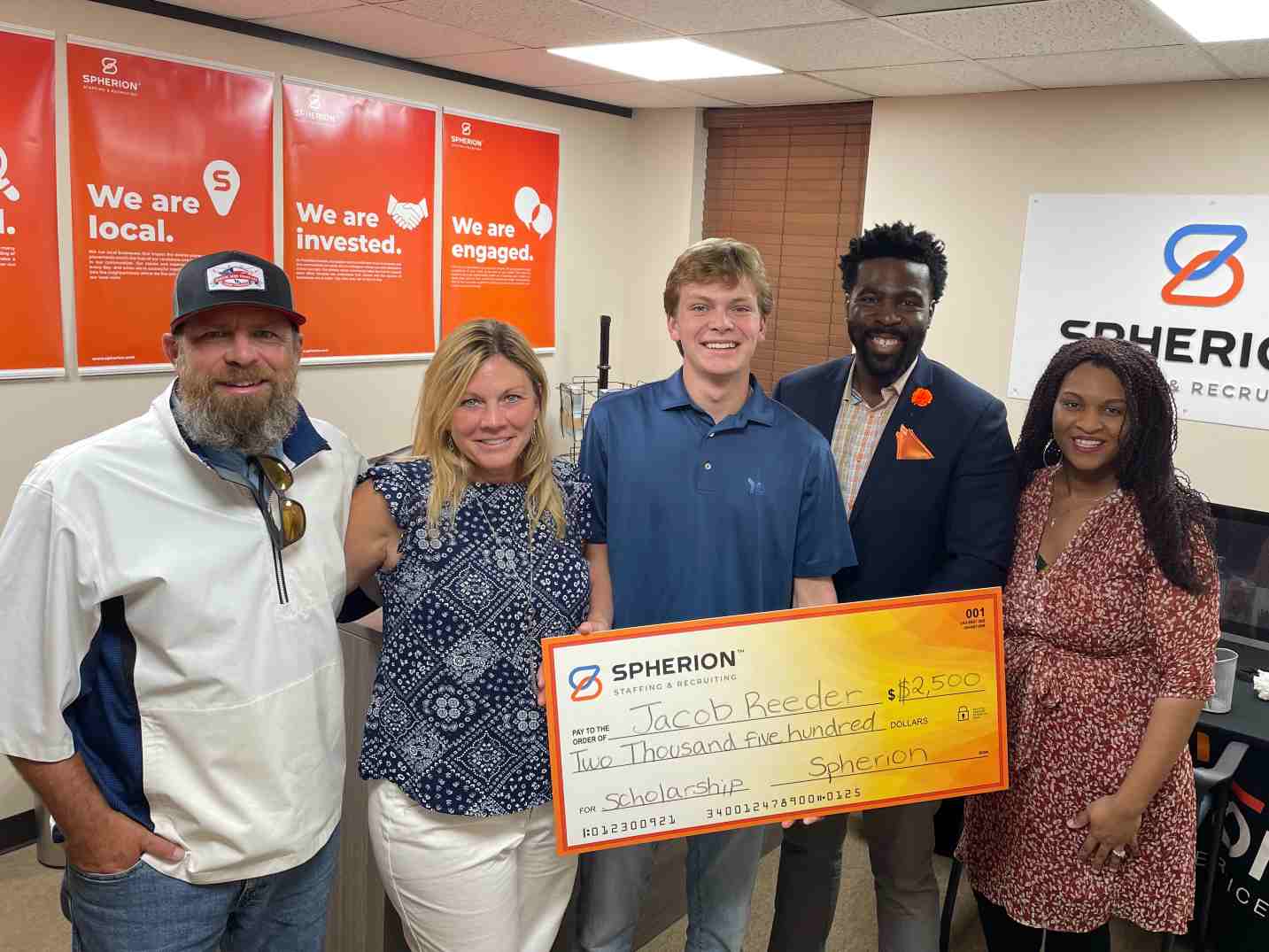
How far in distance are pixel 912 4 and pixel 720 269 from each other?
1.39 meters

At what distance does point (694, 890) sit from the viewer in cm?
191

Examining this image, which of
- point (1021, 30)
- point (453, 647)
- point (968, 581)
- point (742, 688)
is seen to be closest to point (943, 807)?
point (968, 581)

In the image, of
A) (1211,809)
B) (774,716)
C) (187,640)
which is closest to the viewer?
(187,640)

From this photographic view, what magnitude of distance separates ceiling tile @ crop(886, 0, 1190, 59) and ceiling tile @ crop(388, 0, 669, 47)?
0.86 meters

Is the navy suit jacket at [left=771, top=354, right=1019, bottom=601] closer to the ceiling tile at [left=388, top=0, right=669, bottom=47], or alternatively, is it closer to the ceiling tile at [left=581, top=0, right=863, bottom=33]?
the ceiling tile at [left=581, top=0, right=863, bottom=33]

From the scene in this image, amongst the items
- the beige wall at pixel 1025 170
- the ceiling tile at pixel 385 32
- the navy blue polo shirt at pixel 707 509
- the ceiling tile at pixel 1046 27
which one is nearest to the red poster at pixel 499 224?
the ceiling tile at pixel 385 32

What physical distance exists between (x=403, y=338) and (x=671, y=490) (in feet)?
8.71

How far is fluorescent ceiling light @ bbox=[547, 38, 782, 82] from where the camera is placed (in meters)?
3.44

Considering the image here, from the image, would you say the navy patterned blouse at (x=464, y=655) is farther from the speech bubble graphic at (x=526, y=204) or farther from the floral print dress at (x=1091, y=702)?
the speech bubble graphic at (x=526, y=204)

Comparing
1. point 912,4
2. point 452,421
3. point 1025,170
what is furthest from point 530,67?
point 452,421

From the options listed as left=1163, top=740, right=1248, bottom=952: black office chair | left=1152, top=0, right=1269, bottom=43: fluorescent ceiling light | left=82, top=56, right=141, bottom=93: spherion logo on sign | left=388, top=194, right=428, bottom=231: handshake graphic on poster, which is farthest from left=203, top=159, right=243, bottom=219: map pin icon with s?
left=1163, top=740, right=1248, bottom=952: black office chair

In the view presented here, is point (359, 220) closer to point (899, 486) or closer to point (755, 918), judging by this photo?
point (899, 486)

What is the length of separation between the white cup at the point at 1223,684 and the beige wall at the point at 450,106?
123 inches

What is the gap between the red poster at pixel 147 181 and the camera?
3.02 metres
